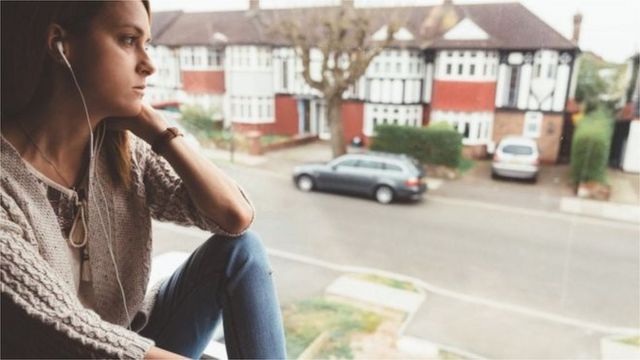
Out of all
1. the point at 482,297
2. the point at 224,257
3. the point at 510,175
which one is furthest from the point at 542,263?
the point at 224,257

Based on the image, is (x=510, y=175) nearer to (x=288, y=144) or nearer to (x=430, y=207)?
(x=430, y=207)

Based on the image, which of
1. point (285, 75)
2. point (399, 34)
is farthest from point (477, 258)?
point (285, 75)

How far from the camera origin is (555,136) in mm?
3018

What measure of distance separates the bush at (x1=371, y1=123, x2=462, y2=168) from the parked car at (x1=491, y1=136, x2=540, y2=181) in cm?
47

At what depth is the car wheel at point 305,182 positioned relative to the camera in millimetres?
4949

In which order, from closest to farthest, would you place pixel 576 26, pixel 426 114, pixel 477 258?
pixel 576 26, pixel 477 258, pixel 426 114

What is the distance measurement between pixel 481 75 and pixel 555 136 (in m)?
1.13

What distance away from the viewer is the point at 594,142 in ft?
7.43

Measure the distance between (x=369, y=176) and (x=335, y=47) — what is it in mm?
1430

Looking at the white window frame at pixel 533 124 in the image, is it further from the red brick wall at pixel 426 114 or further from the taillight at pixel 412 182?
the taillight at pixel 412 182

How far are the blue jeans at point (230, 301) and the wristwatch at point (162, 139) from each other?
15cm

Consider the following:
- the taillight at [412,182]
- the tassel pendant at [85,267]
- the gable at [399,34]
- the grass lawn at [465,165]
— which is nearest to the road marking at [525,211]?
the taillight at [412,182]

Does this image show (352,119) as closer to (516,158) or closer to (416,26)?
(416,26)

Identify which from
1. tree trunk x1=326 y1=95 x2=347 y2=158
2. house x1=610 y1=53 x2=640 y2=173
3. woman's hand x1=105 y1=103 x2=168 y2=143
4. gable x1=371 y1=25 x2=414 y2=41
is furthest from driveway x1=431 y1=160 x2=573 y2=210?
woman's hand x1=105 y1=103 x2=168 y2=143
